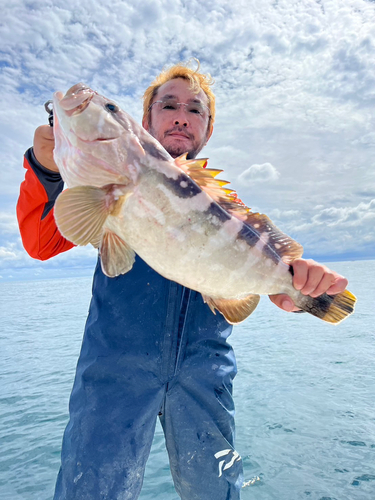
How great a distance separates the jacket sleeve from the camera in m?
2.37

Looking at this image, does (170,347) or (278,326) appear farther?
(278,326)

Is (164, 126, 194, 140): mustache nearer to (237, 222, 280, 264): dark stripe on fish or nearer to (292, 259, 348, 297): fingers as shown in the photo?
(237, 222, 280, 264): dark stripe on fish

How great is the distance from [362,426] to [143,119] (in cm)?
443

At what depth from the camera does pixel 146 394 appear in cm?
231

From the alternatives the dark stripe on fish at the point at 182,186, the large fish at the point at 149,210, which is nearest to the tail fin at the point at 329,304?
the large fish at the point at 149,210

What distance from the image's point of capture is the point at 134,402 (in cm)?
227

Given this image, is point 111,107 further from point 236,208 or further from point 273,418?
Result: point 273,418

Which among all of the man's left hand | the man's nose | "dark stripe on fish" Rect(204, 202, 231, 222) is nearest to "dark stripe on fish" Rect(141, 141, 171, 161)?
"dark stripe on fish" Rect(204, 202, 231, 222)

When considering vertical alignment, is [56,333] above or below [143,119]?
below

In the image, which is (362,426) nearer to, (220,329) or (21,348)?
(220,329)

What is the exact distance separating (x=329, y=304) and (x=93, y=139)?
1.78 metres

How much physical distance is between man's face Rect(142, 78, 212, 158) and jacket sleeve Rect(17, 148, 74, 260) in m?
1.12

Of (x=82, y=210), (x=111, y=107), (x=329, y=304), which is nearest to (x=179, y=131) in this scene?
(x=111, y=107)

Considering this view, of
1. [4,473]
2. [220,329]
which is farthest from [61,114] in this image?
[4,473]
